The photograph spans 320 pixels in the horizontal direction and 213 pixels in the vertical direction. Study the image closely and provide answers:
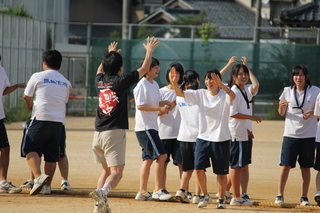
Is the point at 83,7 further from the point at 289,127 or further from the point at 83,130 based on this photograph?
the point at 289,127

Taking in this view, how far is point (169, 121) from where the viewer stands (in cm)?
750

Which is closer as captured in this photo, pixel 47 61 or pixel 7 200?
pixel 7 200

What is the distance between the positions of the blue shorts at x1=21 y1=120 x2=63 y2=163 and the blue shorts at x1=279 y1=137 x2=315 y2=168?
3.02 metres

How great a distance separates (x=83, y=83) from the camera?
21.1 m

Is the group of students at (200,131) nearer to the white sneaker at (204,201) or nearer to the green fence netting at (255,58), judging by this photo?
the white sneaker at (204,201)

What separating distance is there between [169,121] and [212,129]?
108cm

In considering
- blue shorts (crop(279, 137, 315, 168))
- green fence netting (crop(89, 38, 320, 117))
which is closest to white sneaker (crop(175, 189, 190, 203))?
blue shorts (crop(279, 137, 315, 168))

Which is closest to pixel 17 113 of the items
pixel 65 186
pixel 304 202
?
pixel 65 186

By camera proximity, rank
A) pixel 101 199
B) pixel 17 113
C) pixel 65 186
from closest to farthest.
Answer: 1. pixel 101 199
2. pixel 65 186
3. pixel 17 113

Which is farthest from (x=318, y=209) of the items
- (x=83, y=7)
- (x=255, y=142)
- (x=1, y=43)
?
(x=83, y=7)

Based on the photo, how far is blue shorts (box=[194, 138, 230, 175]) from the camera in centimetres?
649

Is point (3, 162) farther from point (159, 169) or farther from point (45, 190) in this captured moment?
point (159, 169)

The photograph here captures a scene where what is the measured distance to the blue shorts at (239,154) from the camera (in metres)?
6.94

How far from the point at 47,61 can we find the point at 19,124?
9.58 m
